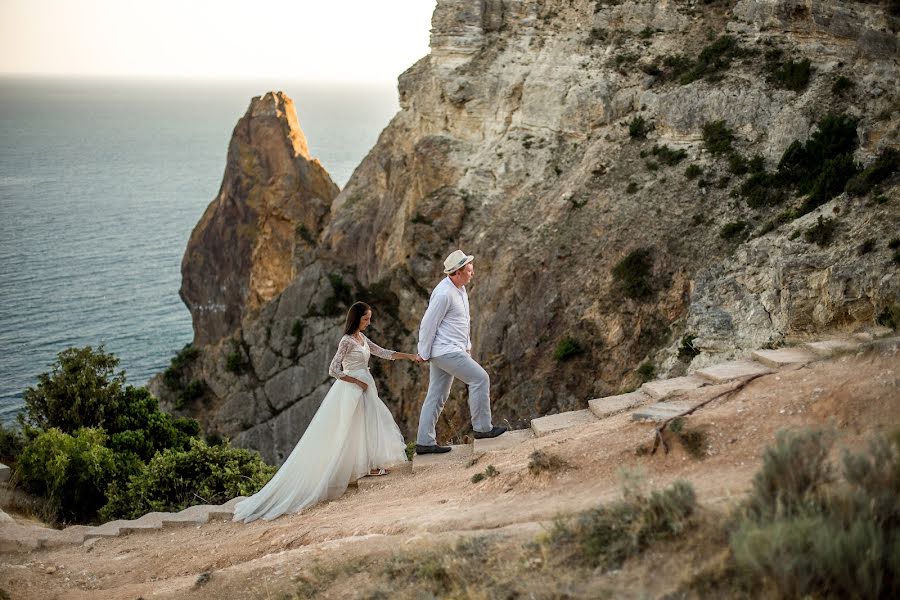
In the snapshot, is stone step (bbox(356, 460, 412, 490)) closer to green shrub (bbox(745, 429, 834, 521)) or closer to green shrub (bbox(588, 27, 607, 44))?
green shrub (bbox(745, 429, 834, 521))

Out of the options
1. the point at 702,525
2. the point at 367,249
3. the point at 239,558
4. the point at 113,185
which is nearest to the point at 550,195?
the point at 367,249

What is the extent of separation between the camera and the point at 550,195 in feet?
89.1

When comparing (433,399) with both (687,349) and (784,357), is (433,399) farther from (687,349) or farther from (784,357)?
(687,349)

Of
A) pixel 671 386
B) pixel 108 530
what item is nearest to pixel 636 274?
pixel 671 386

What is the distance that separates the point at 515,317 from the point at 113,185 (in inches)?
3734

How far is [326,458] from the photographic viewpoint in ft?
32.7

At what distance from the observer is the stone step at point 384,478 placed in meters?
10.0

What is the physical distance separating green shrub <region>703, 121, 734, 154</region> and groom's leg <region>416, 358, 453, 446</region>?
16.4 meters

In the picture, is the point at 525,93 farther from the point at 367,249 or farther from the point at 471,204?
the point at 367,249

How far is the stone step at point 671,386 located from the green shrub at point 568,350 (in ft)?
41.3

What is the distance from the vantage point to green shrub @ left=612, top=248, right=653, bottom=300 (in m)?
21.7

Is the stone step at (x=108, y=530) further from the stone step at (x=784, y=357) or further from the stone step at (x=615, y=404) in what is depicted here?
the stone step at (x=784, y=357)

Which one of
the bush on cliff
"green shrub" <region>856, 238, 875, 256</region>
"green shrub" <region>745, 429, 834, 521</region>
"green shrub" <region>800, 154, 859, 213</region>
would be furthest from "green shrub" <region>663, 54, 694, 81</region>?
"green shrub" <region>745, 429, 834, 521</region>

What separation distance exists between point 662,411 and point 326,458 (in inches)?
174
